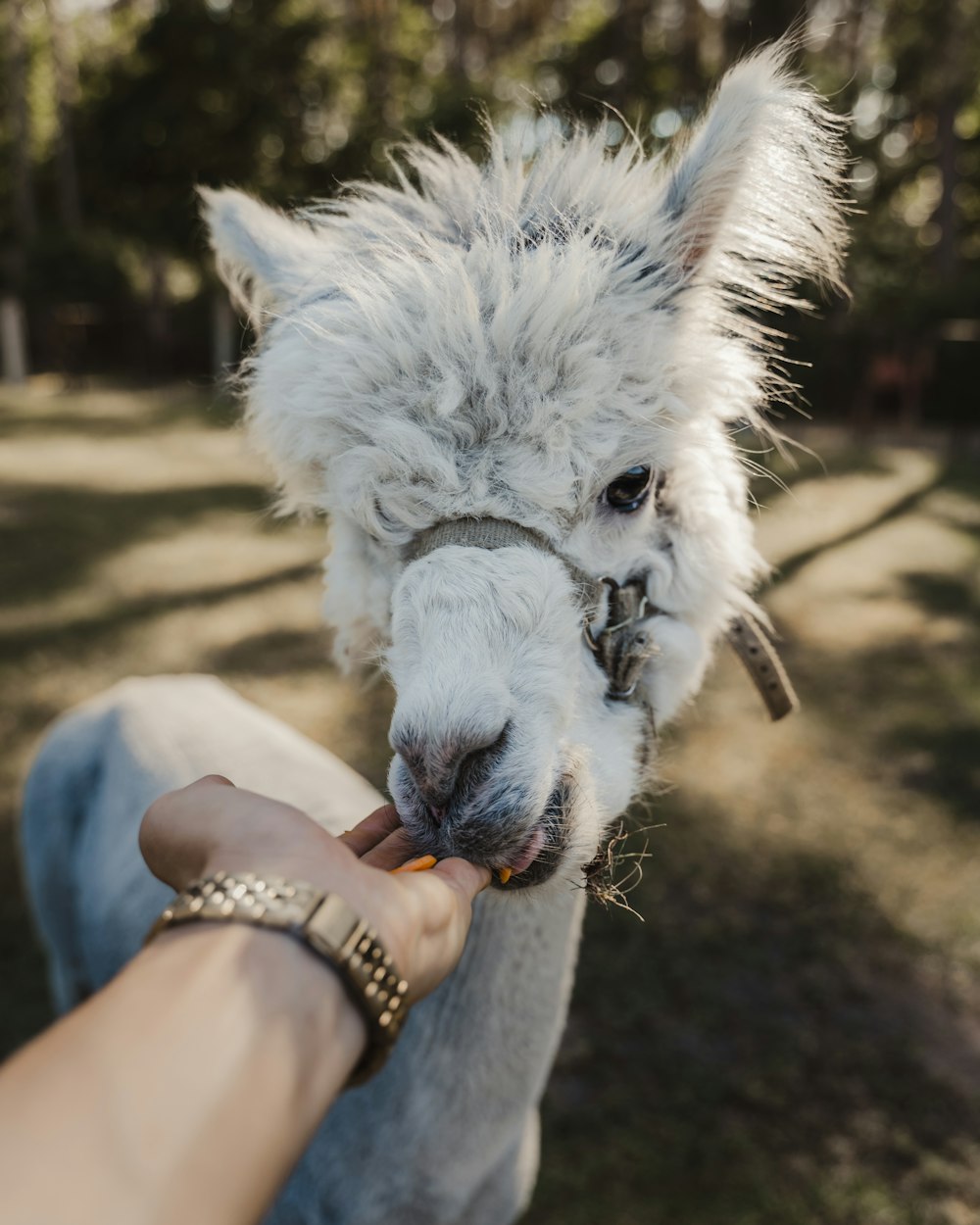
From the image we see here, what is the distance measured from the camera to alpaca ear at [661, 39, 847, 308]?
63.2 inches

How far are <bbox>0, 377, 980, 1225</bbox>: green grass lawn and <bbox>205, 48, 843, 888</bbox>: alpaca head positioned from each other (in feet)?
1.50

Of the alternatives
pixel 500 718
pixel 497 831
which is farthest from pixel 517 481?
pixel 497 831

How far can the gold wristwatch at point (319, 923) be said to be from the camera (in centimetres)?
75

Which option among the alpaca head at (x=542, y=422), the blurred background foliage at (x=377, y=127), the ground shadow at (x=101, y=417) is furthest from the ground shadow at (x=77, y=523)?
the blurred background foliage at (x=377, y=127)

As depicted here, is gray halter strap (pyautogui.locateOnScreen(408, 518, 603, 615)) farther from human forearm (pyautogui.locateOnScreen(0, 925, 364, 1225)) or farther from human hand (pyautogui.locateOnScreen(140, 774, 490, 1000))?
human forearm (pyautogui.locateOnScreen(0, 925, 364, 1225))

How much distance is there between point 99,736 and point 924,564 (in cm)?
836

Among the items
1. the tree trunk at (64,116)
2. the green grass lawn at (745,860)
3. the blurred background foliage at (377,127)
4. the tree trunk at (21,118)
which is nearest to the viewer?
the green grass lawn at (745,860)

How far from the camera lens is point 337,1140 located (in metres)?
1.77

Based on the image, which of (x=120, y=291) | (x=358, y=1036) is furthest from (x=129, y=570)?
(x=120, y=291)

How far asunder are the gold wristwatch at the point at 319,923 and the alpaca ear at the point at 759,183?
4.71ft

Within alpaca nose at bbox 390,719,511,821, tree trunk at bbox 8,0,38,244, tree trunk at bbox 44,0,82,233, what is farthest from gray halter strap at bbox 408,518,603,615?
tree trunk at bbox 44,0,82,233

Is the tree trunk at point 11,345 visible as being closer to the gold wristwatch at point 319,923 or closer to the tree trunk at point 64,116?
the tree trunk at point 64,116

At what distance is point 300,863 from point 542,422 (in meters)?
0.92

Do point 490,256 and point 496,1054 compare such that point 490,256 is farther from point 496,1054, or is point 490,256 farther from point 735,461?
point 496,1054
